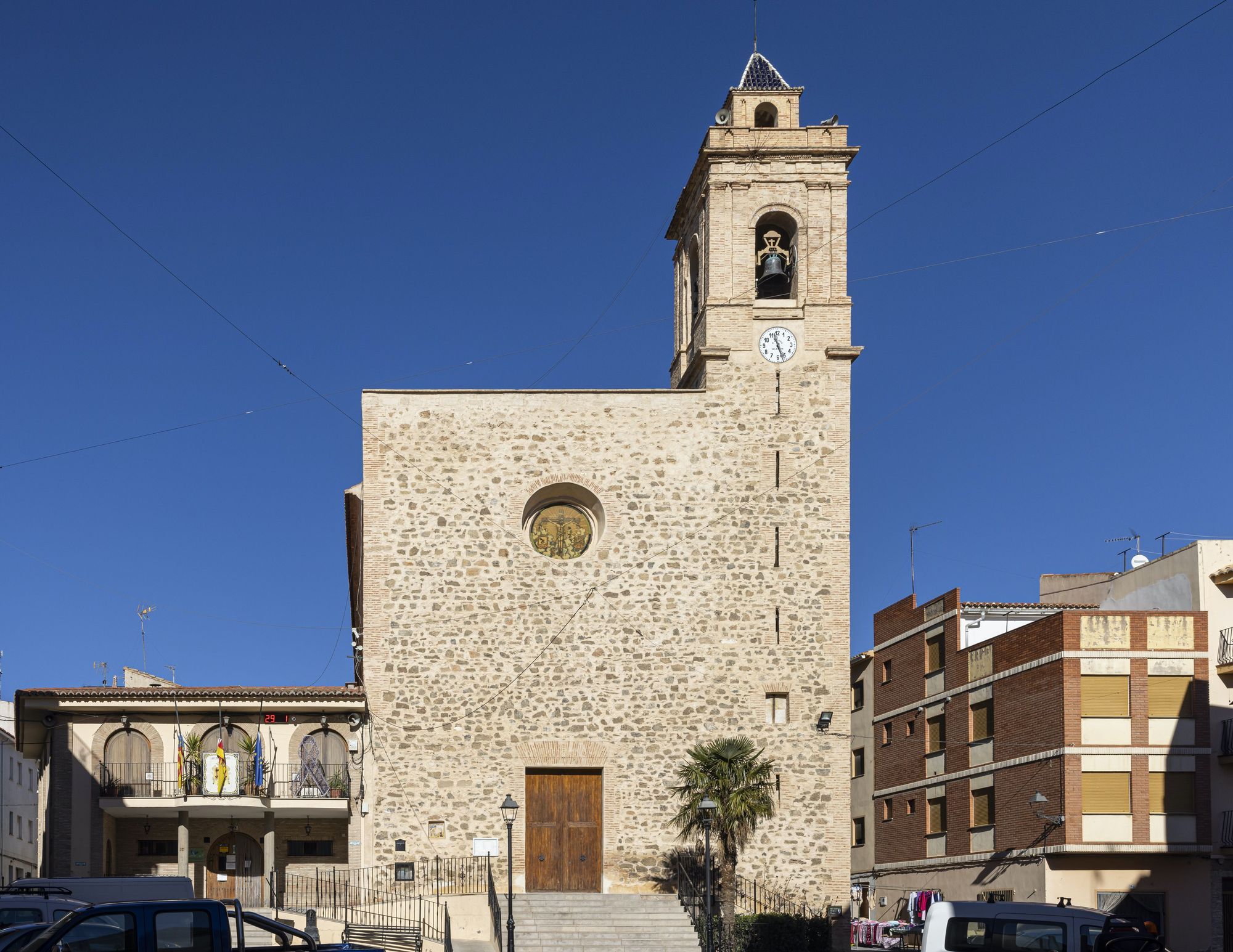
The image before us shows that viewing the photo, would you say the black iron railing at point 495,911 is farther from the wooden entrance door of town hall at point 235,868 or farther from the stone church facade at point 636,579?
the wooden entrance door of town hall at point 235,868

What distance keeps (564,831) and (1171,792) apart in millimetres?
15903

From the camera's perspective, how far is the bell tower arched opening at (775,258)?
3216 cm

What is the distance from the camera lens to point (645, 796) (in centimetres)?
3047

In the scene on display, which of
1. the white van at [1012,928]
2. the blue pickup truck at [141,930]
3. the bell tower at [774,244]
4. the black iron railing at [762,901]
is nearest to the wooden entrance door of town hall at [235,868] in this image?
the black iron railing at [762,901]

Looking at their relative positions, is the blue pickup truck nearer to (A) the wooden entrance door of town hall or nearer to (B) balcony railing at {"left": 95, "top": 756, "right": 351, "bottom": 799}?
(B) balcony railing at {"left": 95, "top": 756, "right": 351, "bottom": 799}

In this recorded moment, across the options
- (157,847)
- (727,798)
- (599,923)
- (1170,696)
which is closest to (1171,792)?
(1170,696)

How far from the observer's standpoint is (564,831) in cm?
3044

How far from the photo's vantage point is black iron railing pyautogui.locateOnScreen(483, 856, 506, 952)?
90.3 ft

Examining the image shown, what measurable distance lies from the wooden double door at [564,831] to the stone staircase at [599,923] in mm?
562

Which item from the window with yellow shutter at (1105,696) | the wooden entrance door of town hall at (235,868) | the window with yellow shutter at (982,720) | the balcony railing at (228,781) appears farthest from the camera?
Result: the window with yellow shutter at (982,720)

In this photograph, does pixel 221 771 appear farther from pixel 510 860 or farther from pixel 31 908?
pixel 31 908

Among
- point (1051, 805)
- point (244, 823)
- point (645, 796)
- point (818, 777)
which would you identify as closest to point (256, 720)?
point (244, 823)

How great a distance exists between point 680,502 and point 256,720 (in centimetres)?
953

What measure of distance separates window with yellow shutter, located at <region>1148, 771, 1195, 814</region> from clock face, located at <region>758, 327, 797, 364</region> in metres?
14.5
